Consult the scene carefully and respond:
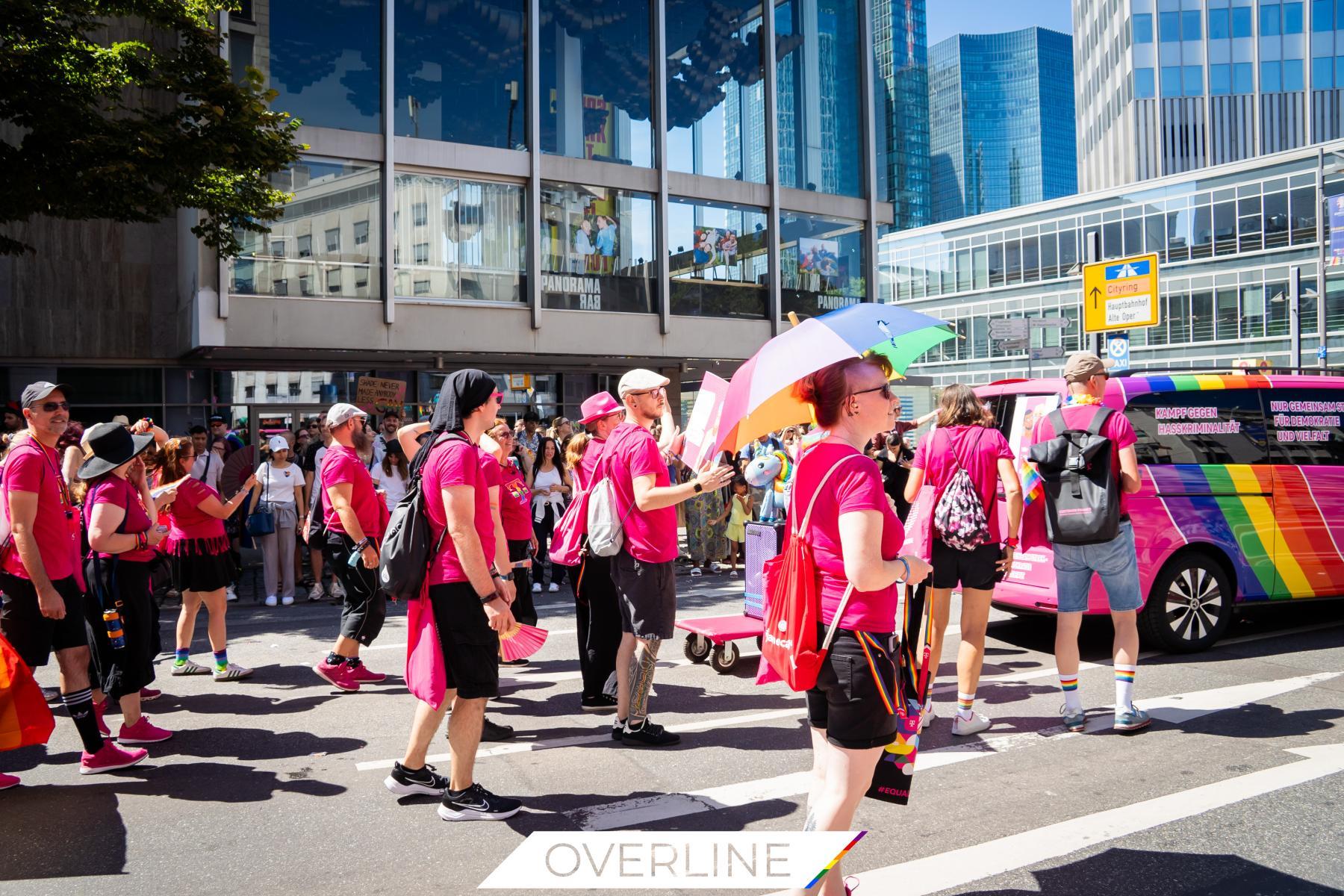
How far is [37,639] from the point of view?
17.0ft

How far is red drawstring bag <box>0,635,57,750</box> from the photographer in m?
4.67

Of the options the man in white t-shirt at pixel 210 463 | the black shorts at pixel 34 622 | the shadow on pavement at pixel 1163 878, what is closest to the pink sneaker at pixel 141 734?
the black shorts at pixel 34 622

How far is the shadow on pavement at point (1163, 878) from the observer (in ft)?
11.9

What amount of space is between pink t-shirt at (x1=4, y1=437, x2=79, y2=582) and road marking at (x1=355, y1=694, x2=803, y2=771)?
186 centimetres

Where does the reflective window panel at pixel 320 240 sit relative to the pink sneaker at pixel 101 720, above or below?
above

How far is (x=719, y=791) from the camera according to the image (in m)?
4.76

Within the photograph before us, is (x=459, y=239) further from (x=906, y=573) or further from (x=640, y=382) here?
(x=906, y=573)

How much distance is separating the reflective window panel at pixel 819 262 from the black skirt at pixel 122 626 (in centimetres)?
1936

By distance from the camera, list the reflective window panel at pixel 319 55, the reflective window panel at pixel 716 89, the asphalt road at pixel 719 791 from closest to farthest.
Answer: the asphalt road at pixel 719 791 → the reflective window panel at pixel 319 55 → the reflective window panel at pixel 716 89

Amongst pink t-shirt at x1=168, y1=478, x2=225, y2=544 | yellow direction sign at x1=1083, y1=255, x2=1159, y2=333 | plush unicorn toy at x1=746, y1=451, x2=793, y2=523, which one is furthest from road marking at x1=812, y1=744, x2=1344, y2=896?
yellow direction sign at x1=1083, y1=255, x2=1159, y2=333

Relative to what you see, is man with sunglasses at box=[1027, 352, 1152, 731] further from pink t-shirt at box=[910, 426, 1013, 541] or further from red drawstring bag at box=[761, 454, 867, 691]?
red drawstring bag at box=[761, 454, 867, 691]

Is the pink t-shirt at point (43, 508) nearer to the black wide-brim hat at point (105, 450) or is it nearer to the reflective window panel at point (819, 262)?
the black wide-brim hat at point (105, 450)

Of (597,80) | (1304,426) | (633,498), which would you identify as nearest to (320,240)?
(597,80)

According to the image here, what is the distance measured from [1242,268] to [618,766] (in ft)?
151
